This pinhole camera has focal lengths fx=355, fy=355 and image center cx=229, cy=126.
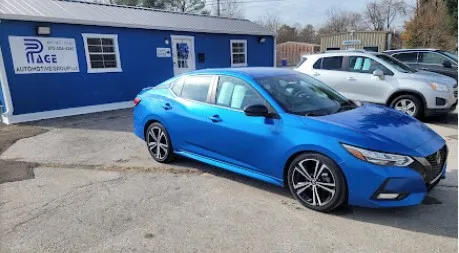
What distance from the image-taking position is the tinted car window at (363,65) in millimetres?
8281

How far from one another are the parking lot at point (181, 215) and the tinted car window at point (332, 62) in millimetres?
3829

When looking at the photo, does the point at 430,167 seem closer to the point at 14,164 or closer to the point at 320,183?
the point at 320,183

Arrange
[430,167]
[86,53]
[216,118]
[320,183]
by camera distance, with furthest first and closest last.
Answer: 1. [86,53]
2. [216,118]
3. [320,183]
4. [430,167]

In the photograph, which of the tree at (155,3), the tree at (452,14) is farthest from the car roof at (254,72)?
the tree at (155,3)

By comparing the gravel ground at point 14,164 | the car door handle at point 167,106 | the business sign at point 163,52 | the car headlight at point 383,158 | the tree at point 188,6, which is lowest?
the gravel ground at point 14,164

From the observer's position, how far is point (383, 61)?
826 cm

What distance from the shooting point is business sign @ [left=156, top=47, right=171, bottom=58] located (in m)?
12.9

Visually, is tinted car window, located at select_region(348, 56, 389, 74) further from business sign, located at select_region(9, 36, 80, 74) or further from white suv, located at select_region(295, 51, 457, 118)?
business sign, located at select_region(9, 36, 80, 74)

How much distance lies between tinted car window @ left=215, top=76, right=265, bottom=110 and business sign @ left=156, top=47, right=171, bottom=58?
862 centimetres

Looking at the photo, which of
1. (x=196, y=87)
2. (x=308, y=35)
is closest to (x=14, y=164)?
(x=196, y=87)

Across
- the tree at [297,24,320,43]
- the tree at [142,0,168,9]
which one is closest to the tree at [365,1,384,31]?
the tree at [297,24,320,43]

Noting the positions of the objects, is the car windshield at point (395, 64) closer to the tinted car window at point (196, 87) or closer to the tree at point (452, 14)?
the tinted car window at point (196, 87)

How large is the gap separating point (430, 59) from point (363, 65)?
3968mm

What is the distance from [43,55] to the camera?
987cm
